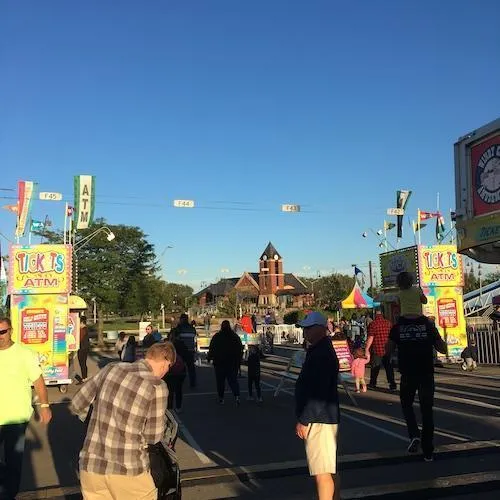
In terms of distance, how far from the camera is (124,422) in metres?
3.40

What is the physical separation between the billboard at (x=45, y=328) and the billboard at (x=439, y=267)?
1057cm

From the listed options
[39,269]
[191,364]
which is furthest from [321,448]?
[39,269]

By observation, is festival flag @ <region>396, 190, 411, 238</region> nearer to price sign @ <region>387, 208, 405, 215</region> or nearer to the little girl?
price sign @ <region>387, 208, 405, 215</region>

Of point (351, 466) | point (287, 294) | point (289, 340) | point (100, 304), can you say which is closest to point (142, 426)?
point (351, 466)

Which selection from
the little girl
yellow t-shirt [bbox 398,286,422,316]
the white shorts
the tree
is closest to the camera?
the white shorts

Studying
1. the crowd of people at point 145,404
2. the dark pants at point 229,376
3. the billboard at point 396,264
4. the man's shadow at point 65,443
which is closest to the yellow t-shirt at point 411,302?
the crowd of people at point 145,404

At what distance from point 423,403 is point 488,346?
1207 cm

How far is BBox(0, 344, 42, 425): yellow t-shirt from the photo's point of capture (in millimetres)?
4707

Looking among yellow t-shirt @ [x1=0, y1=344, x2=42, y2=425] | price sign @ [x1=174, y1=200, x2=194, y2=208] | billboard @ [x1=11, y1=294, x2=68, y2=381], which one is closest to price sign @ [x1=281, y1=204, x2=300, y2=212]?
price sign @ [x1=174, y1=200, x2=194, y2=208]

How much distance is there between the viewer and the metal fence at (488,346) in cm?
1678

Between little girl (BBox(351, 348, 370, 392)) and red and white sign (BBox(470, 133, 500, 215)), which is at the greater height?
red and white sign (BBox(470, 133, 500, 215))

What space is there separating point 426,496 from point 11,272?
38.2 feet

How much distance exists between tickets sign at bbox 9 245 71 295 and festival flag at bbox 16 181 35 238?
441 cm

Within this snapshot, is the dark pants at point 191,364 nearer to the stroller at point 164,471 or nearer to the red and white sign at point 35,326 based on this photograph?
the red and white sign at point 35,326
